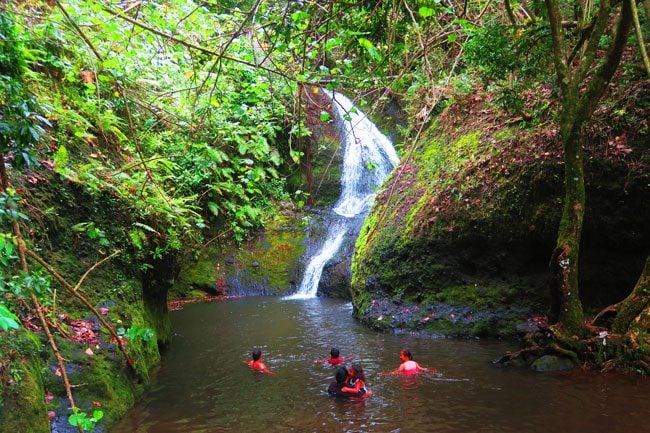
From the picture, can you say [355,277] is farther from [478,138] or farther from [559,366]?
[559,366]

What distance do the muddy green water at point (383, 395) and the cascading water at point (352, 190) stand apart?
825cm

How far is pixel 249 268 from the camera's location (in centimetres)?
1839

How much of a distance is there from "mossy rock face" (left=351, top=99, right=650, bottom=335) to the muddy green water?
1.09 meters

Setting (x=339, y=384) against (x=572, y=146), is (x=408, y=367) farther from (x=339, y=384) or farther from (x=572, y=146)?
(x=572, y=146)

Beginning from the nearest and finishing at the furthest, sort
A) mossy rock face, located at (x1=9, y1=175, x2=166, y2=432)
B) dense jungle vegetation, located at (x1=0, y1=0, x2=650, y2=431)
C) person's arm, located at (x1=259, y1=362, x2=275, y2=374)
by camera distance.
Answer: dense jungle vegetation, located at (x1=0, y1=0, x2=650, y2=431), mossy rock face, located at (x1=9, y1=175, x2=166, y2=432), person's arm, located at (x1=259, y1=362, x2=275, y2=374)

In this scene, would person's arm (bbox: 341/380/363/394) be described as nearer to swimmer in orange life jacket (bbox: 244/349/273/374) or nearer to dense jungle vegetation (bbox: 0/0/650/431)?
swimmer in orange life jacket (bbox: 244/349/273/374)

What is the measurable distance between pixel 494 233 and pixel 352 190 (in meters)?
12.5

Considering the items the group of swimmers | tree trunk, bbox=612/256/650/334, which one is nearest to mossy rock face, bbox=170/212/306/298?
the group of swimmers

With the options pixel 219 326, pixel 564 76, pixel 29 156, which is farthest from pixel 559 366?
pixel 219 326

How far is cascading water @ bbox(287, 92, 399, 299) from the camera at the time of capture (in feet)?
58.6

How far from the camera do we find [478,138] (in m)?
10.4

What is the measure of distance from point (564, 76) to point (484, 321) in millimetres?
4741

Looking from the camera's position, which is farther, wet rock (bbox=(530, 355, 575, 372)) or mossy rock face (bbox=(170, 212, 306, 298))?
mossy rock face (bbox=(170, 212, 306, 298))

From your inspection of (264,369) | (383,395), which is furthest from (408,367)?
(264,369)
